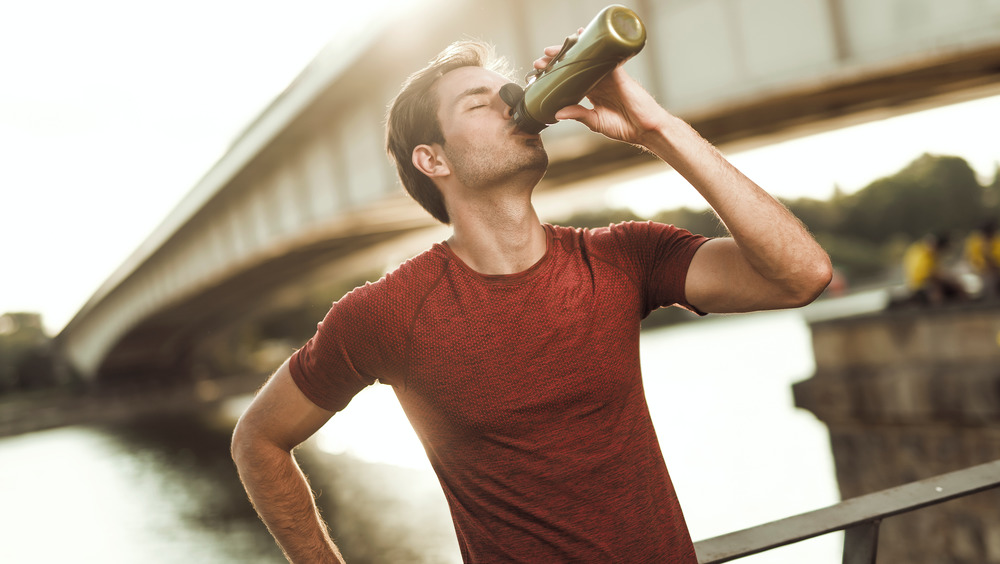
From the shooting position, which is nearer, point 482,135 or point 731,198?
point 731,198

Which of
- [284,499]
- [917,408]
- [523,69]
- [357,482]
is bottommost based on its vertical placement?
[357,482]

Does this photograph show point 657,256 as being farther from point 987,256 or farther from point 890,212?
point 890,212

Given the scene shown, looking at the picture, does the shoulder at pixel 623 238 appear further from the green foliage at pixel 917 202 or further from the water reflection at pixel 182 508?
the green foliage at pixel 917 202

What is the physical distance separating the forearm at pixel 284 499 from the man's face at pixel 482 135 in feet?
2.42

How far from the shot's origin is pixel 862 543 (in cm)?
191

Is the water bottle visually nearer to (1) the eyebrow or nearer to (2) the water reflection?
(1) the eyebrow

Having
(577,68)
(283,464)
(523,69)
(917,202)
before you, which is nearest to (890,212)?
(917,202)

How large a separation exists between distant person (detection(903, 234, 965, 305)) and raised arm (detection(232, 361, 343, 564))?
24.0ft

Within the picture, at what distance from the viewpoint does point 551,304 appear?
1676 millimetres

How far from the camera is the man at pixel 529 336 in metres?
1.61

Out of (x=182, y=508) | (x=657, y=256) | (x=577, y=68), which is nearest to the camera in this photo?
(x=577, y=68)

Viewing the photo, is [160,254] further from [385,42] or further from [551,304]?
[551,304]

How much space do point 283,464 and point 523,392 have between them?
600mm

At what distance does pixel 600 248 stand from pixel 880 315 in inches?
231
